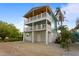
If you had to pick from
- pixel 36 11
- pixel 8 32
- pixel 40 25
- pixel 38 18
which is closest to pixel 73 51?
pixel 40 25

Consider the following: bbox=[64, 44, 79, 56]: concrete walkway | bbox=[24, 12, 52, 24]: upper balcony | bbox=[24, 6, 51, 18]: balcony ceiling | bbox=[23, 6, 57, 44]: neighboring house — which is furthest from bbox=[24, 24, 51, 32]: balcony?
bbox=[64, 44, 79, 56]: concrete walkway

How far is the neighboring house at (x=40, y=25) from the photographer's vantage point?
7355mm

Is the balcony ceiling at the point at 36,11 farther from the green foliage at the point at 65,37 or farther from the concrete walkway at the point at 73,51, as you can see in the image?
the concrete walkway at the point at 73,51

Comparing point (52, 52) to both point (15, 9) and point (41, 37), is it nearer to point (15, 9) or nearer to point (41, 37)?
point (41, 37)

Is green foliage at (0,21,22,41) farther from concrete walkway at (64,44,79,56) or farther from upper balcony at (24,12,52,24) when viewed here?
concrete walkway at (64,44,79,56)

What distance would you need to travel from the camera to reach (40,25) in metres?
7.33

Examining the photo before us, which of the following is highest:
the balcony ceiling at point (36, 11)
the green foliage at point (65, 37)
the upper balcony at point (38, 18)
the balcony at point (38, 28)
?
the balcony ceiling at point (36, 11)

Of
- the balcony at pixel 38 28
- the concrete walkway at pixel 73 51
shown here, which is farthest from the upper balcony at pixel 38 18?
the concrete walkway at pixel 73 51

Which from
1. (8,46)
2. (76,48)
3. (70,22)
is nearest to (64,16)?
(70,22)

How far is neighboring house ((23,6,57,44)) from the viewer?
736cm

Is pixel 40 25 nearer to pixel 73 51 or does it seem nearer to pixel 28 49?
pixel 28 49

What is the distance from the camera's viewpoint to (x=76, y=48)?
7.34 meters

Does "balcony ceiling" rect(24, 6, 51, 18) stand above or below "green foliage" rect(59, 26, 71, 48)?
above

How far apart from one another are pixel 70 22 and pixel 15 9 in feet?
3.29
